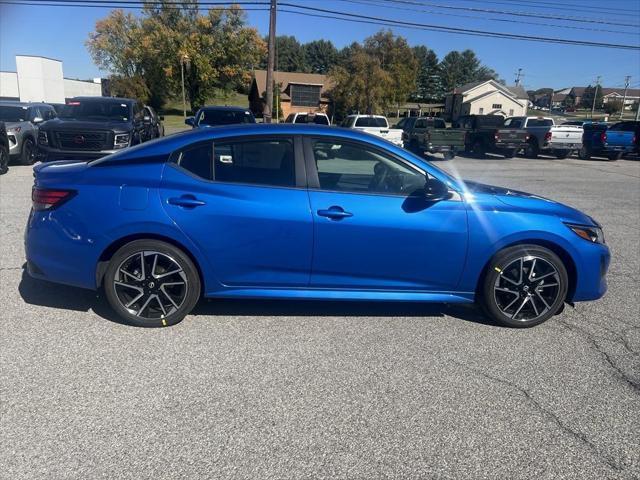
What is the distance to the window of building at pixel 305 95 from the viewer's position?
57.4 metres

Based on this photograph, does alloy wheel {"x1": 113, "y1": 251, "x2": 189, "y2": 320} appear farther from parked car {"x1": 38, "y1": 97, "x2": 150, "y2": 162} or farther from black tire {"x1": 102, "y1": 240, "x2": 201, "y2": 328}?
parked car {"x1": 38, "y1": 97, "x2": 150, "y2": 162}

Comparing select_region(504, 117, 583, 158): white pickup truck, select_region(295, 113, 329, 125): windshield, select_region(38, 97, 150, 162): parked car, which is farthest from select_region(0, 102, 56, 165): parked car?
select_region(504, 117, 583, 158): white pickup truck

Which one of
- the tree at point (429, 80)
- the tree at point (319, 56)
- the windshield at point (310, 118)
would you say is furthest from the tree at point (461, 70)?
the windshield at point (310, 118)

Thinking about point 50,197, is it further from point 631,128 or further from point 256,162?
point 631,128

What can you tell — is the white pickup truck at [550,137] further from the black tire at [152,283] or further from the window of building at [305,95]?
the window of building at [305,95]

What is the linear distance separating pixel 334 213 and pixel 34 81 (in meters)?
56.2

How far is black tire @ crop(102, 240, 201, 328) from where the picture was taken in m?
3.86

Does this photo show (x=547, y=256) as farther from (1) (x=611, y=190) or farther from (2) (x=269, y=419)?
(1) (x=611, y=190)

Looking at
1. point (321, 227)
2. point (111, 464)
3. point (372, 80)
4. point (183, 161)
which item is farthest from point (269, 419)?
point (372, 80)

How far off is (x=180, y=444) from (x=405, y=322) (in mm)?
2237

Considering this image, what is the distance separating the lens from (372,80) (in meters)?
47.1

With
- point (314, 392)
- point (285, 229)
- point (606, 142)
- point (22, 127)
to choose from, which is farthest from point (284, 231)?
Answer: point (606, 142)

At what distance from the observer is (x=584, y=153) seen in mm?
23422

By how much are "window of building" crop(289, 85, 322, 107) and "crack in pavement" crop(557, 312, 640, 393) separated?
56.0 metres
